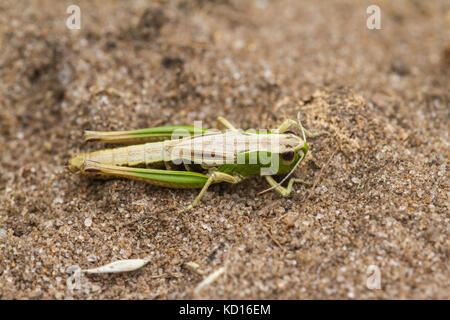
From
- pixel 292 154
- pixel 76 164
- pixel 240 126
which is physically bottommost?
pixel 76 164

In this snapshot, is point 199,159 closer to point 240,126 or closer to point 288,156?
point 288,156

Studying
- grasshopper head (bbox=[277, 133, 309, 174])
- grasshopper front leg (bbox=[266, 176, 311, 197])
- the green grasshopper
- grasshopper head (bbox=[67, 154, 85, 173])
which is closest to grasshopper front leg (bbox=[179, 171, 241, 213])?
the green grasshopper

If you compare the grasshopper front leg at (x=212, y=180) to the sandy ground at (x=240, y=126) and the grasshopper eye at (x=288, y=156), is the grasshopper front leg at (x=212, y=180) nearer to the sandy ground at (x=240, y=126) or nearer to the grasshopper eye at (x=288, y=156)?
the sandy ground at (x=240, y=126)

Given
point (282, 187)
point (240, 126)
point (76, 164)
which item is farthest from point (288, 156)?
point (76, 164)

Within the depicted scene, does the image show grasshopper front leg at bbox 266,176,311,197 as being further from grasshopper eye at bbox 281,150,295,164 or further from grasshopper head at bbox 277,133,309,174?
grasshopper eye at bbox 281,150,295,164

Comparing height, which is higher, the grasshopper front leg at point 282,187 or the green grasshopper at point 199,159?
the green grasshopper at point 199,159

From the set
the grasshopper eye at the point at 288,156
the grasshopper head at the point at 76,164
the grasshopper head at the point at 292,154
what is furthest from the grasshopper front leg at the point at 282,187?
the grasshopper head at the point at 76,164
